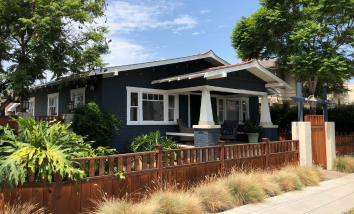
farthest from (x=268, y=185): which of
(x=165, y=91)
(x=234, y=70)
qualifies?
(x=165, y=91)

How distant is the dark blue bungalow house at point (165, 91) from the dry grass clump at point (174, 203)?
414 centimetres

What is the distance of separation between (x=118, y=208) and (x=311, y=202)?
14.3ft

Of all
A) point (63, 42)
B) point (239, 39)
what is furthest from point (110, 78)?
point (239, 39)

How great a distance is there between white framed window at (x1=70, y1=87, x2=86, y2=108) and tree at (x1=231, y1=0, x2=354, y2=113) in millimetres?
9529

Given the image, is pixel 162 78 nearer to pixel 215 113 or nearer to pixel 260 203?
pixel 215 113

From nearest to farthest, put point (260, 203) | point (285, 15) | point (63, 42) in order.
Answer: point (260, 203)
point (63, 42)
point (285, 15)

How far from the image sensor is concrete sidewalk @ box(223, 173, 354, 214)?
5527 millimetres

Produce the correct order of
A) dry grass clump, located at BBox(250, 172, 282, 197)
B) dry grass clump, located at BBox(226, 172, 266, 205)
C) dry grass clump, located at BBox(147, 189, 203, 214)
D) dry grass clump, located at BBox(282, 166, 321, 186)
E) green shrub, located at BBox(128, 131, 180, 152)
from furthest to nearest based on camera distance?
1. green shrub, located at BBox(128, 131, 180, 152)
2. dry grass clump, located at BBox(282, 166, 321, 186)
3. dry grass clump, located at BBox(250, 172, 282, 197)
4. dry grass clump, located at BBox(226, 172, 266, 205)
5. dry grass clump, located at BBox(147, 189, 203, 214)

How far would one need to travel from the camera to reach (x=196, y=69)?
12289 millimetres

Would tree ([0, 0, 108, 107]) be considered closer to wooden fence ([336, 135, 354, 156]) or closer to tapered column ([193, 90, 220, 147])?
tapered column ([193, 90, 220, 147])

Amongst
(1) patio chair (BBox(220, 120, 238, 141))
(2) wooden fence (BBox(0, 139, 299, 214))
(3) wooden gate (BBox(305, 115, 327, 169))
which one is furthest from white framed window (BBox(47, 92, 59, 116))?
(3) wooden gate (BBox(305, 115, 327, 169))

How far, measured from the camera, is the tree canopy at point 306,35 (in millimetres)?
12055

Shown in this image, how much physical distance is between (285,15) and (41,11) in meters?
11.5

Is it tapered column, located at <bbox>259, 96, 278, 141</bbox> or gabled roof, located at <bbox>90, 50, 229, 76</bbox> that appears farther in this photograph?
tapered column, located at <bbox>259, 96, 278, 141</bbox>
